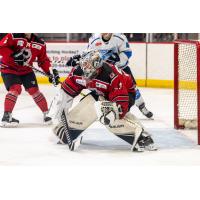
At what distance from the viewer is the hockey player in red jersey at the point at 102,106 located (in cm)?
400

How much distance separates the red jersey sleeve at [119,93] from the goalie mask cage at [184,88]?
3.43ft

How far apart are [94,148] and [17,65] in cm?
126

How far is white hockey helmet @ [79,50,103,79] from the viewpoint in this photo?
3971 mm

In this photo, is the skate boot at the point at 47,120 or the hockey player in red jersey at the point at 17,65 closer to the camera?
the hockey player in red jersey at the point at 17,65

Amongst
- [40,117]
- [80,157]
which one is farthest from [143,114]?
[80,157]

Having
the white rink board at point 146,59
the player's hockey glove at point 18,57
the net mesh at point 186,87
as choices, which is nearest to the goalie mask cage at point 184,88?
the net mesh at point 186,87

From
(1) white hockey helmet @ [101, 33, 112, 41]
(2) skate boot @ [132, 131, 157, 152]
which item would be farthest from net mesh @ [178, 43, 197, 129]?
(2) skate boot @ [132, 131, 157, 152]

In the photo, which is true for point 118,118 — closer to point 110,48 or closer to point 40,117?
point 110,48

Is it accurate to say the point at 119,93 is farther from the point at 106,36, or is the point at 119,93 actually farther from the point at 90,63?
the point at 106,36

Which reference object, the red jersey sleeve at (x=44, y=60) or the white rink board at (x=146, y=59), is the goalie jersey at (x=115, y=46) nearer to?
the red jersey sleeve at (x=44, y=60)

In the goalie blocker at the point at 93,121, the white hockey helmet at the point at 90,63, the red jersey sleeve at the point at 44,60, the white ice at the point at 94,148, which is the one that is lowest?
the white ice at the point at 94,148

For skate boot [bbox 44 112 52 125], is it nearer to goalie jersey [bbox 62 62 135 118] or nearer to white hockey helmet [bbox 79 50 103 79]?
goalie jersey [bbox 62 62 135 118]

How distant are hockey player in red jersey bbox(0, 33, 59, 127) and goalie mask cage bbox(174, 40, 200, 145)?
3.34ft

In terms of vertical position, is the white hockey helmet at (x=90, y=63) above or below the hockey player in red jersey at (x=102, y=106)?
above
